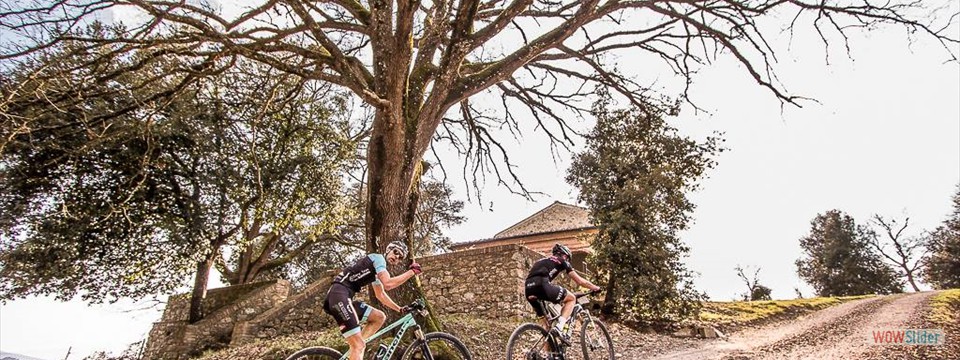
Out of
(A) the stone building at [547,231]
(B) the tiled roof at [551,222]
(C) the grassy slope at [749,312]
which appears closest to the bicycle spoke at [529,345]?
(C) the grassy slope at [749,312]

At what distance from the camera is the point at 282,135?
13.7 metres

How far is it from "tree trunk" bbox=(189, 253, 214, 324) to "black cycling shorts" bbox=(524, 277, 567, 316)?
12.4 m

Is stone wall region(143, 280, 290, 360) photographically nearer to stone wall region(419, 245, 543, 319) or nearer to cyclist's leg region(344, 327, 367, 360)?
stone wall region(419, 245, 543, 319)

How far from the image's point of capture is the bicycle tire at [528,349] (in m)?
5.42

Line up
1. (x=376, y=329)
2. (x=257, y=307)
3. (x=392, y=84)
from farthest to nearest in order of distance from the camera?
(x=257, y=307), (x=392, y=84), (x=376, y=329)

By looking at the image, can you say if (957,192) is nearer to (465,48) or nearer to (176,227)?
(465,48)

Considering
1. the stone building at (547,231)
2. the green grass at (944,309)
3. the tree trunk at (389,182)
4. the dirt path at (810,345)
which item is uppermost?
the stone building at (547,231)

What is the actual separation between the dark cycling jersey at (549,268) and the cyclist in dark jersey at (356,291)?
1.87 m

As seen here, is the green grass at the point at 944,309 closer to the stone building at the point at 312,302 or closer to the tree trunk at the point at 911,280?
the stone building at the point at 312,302

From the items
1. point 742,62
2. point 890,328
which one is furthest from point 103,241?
point 890,328

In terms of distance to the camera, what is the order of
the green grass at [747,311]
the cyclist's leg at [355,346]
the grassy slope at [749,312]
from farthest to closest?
the green grass at [747,311]
the grassy slope at [749,312]
the cyclist's leg at [355,346]

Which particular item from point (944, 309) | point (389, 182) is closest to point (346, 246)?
point (389, 182)

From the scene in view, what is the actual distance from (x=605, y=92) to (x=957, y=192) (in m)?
46.6

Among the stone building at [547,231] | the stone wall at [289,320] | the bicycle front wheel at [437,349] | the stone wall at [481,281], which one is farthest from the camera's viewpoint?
the stone building at [547,231]
